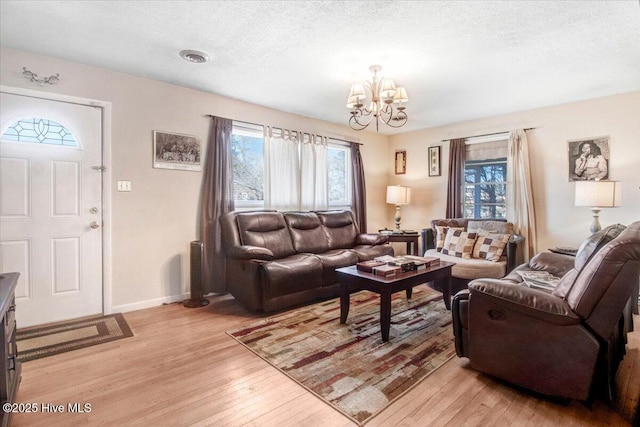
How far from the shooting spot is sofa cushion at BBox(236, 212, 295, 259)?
371 centimetres

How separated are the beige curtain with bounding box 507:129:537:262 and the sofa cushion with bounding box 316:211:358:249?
219 cm

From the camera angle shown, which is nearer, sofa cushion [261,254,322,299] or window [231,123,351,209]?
sofa cushion [261,254,322,299]

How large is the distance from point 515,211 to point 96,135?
5043mm

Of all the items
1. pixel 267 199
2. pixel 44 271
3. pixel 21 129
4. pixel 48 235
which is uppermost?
pixel 21 129

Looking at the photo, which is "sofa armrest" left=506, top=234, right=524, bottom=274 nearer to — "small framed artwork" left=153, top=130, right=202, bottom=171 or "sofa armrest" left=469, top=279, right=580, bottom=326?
"sofa armrest" left=469, top=279, right=580, bottom=326

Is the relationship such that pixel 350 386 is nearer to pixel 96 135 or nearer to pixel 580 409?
pixel 580 409

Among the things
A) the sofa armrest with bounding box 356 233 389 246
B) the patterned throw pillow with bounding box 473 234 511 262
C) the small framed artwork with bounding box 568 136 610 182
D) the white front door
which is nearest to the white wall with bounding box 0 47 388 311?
the white front door

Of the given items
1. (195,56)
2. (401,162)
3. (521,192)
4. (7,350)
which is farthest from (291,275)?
(401,162)

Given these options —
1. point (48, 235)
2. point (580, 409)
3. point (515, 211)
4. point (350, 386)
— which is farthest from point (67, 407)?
point (515, 211)

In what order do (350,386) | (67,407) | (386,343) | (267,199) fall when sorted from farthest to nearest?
(267,199), (386,343), (350,386), (67,407)

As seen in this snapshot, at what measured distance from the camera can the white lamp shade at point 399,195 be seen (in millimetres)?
5102

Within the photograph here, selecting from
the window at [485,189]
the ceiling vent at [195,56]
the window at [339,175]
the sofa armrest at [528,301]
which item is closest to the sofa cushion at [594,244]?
the sofa armrest at [528,301]

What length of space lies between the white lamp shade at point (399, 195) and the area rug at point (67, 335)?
3.89m

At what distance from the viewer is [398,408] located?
1.74 meters
